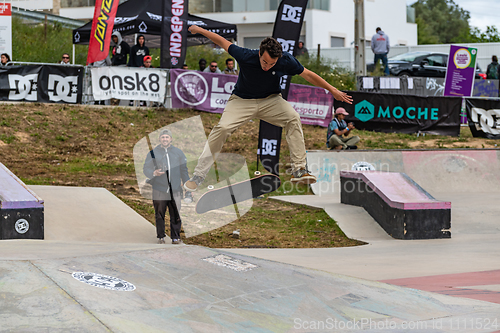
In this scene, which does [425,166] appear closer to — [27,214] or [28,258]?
[27,214]

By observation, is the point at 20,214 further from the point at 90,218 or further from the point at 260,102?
the point at 260,102

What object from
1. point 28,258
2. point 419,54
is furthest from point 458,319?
point 419,54

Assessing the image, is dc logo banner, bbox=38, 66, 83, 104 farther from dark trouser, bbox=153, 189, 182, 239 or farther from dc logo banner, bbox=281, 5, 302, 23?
dark trouser, bbox=153, 189, 182, 239

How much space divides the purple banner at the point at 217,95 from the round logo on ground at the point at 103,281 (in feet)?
41.9

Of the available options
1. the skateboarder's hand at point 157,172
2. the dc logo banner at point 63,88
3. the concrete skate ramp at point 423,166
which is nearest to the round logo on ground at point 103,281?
the skateboarder's hand at point 157,172

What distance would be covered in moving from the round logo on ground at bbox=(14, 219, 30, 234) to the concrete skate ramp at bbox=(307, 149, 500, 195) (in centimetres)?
744

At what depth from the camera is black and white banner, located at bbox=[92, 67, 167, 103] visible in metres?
16.3

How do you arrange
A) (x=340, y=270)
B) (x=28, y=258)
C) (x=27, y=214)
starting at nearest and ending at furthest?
(x=28, y=258)
(x=340, y=270)
(x=27, y=214)

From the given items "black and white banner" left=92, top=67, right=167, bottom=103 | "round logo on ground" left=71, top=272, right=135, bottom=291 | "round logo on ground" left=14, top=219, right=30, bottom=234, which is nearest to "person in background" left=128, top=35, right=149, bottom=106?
"black and white banner" left=92, top=67, right=167, bottom=103

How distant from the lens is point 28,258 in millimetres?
4914

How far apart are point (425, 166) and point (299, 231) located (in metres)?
5.01

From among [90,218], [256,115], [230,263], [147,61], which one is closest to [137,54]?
[147,61]

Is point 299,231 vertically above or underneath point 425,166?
underneath

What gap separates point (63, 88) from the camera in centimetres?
1634
